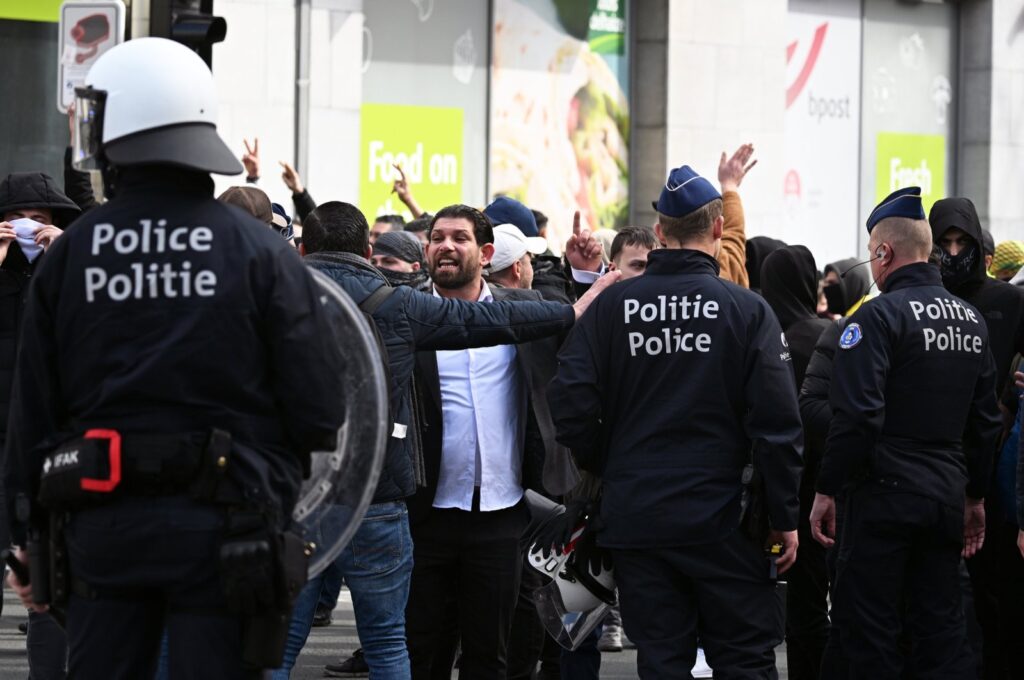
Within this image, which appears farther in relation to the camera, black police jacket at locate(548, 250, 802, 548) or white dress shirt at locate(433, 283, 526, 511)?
white dress shirt at locate(433, 283, 526, 511)

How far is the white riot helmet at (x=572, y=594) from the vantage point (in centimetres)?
556

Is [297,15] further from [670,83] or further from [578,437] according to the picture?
[578,437]

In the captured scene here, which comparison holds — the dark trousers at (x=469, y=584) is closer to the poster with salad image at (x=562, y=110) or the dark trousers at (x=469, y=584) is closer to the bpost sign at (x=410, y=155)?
the bpost sign at (x=410, y=155)

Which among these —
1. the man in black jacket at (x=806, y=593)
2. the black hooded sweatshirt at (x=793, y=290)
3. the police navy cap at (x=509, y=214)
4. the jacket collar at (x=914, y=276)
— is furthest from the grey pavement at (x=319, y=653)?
the jacket collar at (x=914, y=276)

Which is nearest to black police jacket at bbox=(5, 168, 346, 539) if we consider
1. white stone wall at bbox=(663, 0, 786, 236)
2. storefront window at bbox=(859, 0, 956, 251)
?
white stone wall at bbox=(663, 0, 786, 236)

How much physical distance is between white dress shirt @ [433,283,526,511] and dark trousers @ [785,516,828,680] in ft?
4.64

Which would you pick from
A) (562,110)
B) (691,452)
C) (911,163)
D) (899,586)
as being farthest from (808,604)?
(911,163)

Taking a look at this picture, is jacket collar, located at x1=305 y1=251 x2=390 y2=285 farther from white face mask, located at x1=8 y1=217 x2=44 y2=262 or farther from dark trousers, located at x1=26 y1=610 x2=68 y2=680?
dark trousers, located at x1=26 y1=610 x2=68 y2=680

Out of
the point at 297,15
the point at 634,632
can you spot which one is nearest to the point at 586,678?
the point at 634,632

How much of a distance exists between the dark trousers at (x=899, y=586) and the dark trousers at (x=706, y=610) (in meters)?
0.88

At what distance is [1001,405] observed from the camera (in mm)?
7016

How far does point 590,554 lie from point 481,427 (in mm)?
853

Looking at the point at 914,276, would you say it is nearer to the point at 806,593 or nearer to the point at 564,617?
the point at 806,593

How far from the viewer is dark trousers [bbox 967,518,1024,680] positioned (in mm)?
6816
